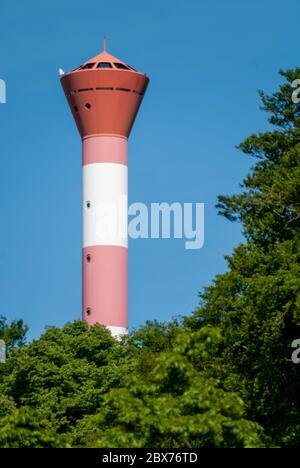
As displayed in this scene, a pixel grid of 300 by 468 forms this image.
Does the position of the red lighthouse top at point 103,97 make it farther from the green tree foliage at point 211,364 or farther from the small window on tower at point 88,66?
the green tree foliage at point 211,364

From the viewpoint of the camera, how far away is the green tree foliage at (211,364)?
44469 millimetres

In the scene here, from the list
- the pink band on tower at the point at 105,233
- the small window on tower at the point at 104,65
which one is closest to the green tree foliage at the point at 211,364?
the pink band on tower at the point at 105,233

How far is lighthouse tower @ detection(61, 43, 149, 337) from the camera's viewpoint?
109875mm

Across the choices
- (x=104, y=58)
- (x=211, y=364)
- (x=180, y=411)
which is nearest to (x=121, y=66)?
(x=104, y=58)

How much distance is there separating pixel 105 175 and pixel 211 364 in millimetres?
47344

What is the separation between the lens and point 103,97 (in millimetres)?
114312

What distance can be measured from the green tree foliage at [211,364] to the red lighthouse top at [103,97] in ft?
61.6

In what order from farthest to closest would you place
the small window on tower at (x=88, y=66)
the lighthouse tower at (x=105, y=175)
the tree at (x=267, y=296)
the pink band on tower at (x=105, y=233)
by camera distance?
the small window on tower at (x=88, y=66)
the lighthouse tower at (x=105, y=175)
the pink band on tower at (x=105, y=233)
the tree at (x=267, y=296)

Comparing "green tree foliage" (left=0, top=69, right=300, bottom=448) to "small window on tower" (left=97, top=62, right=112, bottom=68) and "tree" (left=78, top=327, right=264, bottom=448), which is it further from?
"small window on tower" (left=97, top=62, right=112, bottom=68)

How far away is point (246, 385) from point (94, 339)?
2914cm

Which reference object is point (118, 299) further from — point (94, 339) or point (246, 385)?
point (246, 385)

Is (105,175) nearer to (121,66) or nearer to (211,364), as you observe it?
(121,66)

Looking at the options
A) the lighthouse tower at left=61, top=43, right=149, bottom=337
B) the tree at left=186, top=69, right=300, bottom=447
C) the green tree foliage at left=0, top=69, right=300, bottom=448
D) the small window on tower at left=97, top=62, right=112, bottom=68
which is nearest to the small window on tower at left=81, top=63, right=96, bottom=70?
the lighthouse tower at left=61, top=43, right=149, bottom=337

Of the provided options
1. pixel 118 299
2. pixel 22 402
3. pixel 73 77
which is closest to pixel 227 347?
Answer: pixel 22 402
